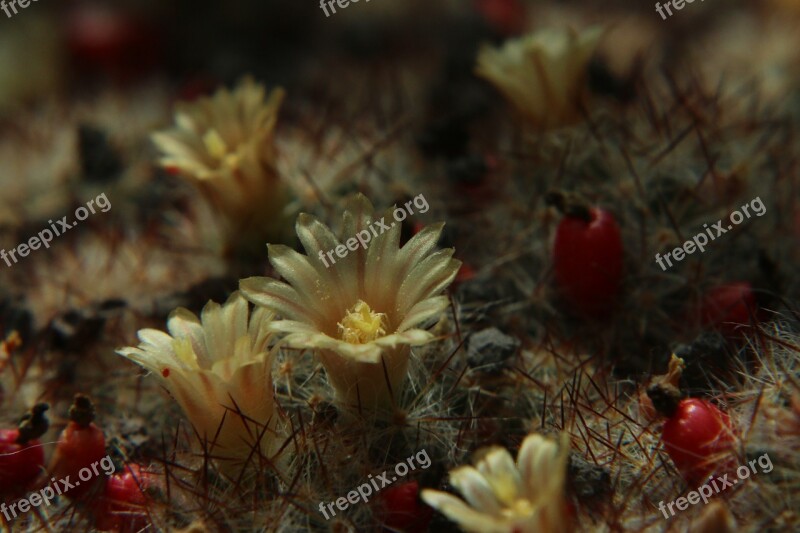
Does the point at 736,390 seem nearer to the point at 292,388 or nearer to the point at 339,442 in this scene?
the point at 339,442

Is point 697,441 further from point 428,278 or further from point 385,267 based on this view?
point 385,267

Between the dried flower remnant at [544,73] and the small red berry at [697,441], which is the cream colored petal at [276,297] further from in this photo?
the dried flower remnant at [544,73]

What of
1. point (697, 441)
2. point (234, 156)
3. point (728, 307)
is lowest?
point (697, 441)

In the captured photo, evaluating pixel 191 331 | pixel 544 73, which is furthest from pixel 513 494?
pixel 544 73

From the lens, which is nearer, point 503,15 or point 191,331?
point 191,331
